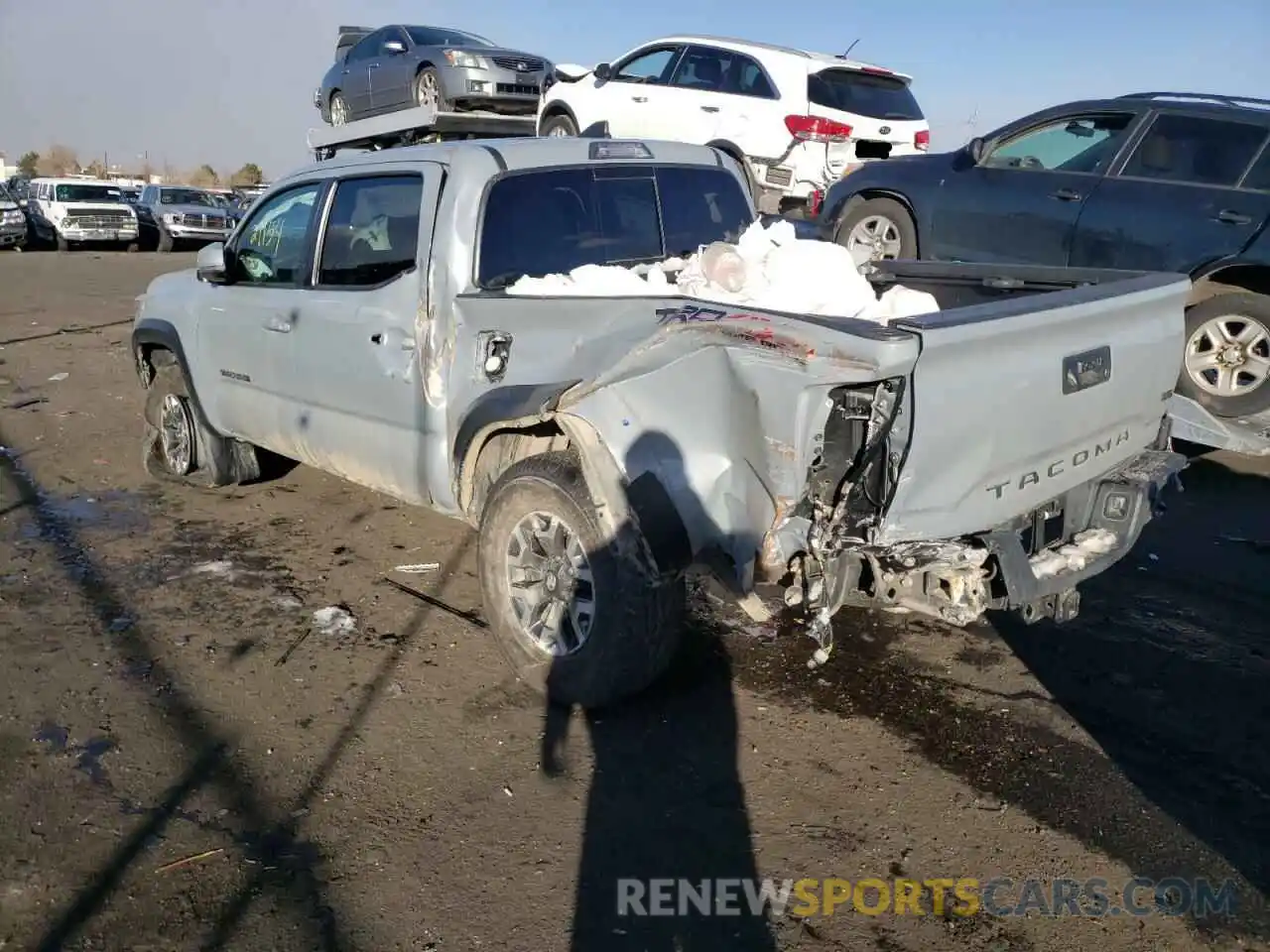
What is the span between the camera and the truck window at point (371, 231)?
14.4 ft

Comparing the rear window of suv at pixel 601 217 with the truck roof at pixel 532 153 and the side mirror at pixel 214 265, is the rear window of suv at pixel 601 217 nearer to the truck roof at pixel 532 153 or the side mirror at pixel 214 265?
the truck roof at pixel 532 153

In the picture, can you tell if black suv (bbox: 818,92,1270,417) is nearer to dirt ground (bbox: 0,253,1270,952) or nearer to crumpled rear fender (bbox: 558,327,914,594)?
dirt ground (bbox: 0,253,1270,952)

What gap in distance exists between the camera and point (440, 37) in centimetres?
1193

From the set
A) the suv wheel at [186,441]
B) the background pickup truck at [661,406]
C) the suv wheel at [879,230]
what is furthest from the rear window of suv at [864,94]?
the suv wheel at [186,441]

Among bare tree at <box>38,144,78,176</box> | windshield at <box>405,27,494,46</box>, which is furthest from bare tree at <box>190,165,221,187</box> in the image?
windshield at <box>405,27,494,46</box>

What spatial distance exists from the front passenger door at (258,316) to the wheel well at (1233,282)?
5.22 m

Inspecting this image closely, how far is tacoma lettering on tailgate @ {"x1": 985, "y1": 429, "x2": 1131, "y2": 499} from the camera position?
10.9ft

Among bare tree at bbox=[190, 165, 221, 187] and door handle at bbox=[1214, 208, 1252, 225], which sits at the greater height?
bare tree at bbox=[190, 165, 221, 187]

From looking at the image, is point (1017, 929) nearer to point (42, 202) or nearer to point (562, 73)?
point (562, 73)

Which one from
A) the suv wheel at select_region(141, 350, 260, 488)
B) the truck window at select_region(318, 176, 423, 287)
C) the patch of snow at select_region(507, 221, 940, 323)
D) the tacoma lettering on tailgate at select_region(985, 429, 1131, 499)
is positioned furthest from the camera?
the suv wheel at select_region(141, 350, 260, 488)

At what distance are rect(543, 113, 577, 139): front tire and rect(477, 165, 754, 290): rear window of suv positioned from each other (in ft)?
20.6

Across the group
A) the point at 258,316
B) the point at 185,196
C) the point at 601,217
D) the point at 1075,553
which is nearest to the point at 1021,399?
the point at 1075,553

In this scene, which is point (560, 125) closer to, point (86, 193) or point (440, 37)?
point (440, 37)

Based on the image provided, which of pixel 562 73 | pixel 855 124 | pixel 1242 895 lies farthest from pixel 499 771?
pixel 562 73
